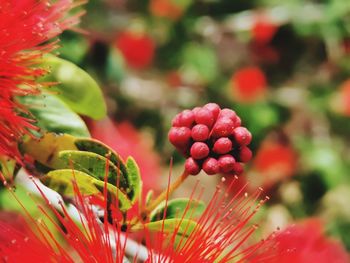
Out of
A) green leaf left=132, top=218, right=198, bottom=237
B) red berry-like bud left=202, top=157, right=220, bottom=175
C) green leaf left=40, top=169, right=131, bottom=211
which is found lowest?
green leaf left=132, top=218, right=198, bottom=237

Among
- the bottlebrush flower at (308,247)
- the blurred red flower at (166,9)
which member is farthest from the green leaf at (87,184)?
the blurred red flower at (166,9)

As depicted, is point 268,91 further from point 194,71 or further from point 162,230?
point 162,230

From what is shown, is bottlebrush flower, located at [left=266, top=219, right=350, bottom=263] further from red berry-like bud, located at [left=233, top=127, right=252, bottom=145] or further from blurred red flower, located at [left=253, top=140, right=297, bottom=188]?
blurred red flower, located at [left=253, top=140, right=297, bottom=188]

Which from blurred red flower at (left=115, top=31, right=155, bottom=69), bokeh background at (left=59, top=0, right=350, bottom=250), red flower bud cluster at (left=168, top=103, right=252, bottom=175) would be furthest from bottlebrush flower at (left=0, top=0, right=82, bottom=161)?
blurred red flower at (left=115, top=31, right=155, bottom=69)

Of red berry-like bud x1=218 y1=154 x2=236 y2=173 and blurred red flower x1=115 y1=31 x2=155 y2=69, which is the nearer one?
red berry-like bud x1=218 y1=154 x2=236 y2=173

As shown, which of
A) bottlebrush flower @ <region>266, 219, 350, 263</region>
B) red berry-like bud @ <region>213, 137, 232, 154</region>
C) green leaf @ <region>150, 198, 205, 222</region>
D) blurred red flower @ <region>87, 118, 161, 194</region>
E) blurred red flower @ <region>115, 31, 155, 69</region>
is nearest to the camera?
red berry-like bud @ <region>213, 137, 232, 154</region>

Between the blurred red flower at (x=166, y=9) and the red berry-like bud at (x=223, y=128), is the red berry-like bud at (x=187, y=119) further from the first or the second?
the blurred red flower at (x=166, y=9)

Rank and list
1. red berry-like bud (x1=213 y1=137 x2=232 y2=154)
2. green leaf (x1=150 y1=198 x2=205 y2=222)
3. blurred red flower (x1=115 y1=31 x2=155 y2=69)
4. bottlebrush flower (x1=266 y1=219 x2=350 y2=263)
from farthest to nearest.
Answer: blurred red flower (x1=115 y1=31 x2=155 y2=69)
bottlebrush flower (x1=266 y1=219 x2=350 y2=263)
green leaf (x1=150 y1=198 x2=205 y2=222)
red berry-like bud (x1=213 y1=137 x2=232 y2=154)

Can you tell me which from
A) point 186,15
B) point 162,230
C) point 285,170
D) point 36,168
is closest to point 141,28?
point 186,15

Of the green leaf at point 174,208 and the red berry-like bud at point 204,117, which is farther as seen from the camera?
the green leaf at point 174,208
